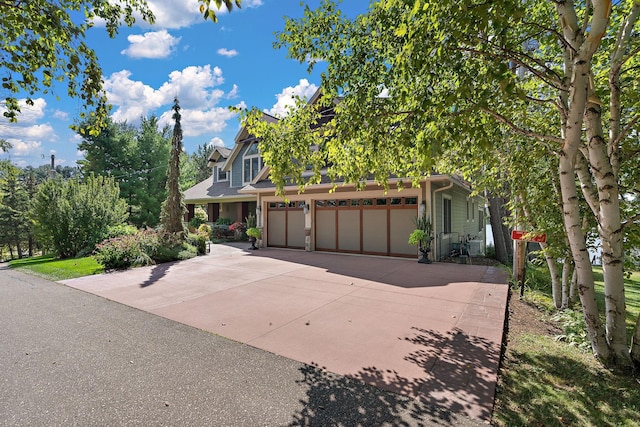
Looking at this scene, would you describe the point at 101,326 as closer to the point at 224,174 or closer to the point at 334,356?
the point at 334,356

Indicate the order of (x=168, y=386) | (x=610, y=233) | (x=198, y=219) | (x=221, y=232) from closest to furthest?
(x=168, y=386)
(x=610, y=233)
(x=221, y=232)
(x=198, y=219)

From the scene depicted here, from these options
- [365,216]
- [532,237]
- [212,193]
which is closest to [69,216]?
[212,193]

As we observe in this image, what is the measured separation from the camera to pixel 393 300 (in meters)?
6.43

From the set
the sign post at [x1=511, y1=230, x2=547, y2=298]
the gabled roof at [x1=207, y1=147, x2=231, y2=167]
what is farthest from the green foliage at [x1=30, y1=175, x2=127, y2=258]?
the sign post at [x1=511, y1=230, x2=547, y2=298]

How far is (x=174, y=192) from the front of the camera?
13477 millimetres

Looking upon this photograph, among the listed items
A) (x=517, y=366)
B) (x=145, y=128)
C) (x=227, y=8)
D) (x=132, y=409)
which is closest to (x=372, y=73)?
(x=227, y=8)

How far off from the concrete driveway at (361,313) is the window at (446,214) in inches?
105

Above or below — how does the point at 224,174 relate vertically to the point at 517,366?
above

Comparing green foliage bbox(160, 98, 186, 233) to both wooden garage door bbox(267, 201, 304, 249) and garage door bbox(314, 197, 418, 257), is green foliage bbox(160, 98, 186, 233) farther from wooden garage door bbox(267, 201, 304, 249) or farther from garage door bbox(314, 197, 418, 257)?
garage door bbox(314, 197, 418, 257)

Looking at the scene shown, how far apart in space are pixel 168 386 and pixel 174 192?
11.6 meters

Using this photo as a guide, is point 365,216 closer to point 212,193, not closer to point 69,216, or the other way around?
point 69,216

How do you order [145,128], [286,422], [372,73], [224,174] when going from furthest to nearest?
[145,128], [224,174], [372,73], [286,422]

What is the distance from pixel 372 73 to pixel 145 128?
92.7ft

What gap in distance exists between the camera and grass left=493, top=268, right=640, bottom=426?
2693 millimetres
